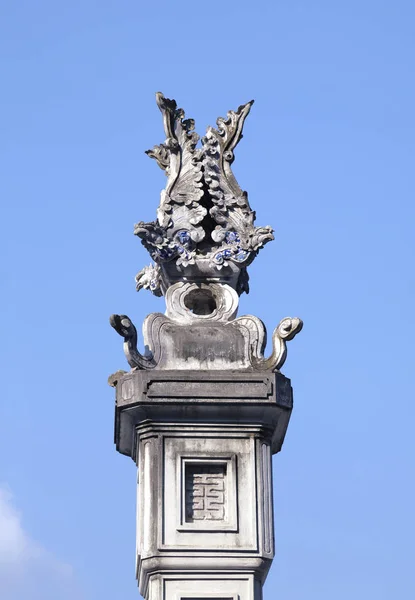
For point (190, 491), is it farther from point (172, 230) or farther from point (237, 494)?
point (172, 230)

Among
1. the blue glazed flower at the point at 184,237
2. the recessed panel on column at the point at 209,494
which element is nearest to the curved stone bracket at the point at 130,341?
the recessed panel on column at the point at 209,494

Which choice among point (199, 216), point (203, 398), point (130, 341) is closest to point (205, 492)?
point (203, 398)

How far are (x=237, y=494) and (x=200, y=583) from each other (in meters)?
1.05

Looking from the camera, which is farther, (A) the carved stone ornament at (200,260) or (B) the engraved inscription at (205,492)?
(A) the carved stone ornament at (200,260)

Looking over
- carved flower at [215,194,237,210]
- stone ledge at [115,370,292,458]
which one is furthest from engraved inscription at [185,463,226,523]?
carved flower at [215,194,237,210]

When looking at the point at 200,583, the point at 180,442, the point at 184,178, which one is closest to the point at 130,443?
the point at 180,442

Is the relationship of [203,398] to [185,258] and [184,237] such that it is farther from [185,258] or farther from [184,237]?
[184,237]

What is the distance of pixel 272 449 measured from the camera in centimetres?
1628

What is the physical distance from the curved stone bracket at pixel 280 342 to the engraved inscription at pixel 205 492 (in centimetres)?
123

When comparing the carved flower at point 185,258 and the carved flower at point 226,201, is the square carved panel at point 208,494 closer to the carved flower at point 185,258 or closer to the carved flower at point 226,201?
the carved flower at point 185,258

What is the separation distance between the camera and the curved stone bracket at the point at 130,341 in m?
15.8

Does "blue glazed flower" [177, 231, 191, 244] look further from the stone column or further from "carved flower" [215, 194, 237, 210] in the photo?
"carved flower" [215, 194, 237, 210]

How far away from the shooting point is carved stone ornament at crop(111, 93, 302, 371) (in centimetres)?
1602

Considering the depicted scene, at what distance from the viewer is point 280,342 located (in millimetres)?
16016
